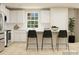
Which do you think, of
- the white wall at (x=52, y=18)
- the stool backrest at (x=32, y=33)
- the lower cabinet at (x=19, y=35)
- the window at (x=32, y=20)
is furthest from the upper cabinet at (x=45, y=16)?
the stool backrest at (x=32, y=33)

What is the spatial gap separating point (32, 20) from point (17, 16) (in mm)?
799

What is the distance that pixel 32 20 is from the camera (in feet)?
26.0

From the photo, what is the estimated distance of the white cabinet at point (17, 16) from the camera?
324 inches

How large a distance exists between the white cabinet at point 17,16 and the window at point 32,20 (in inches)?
13.0

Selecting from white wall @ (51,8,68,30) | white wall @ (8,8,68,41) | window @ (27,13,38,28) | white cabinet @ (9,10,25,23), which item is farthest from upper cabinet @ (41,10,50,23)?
white cabinet @ (9,10,25,23)

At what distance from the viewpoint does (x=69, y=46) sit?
7969 millimetres

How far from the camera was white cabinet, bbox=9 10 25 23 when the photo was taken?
8219 millimetres

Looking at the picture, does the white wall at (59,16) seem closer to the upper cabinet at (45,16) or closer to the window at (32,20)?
the upper cabinet at (45,16)

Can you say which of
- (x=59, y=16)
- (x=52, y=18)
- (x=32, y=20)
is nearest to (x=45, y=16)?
(x=52, y=18)

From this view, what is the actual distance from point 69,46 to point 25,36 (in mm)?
1920

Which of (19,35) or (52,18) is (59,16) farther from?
(19,35)

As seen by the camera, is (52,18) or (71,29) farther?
(71,29)
